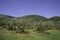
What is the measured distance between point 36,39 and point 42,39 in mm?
1155

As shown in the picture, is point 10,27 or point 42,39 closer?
point 42,39

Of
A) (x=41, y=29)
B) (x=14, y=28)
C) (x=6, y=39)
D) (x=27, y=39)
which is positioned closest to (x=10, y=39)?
(x=6, y=39)

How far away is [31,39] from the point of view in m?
28.0

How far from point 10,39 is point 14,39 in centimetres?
74

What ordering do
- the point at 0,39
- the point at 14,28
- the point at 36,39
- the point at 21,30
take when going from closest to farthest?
the point at 0,39 < the point at 36,39 < the point at 21,30 < the point at 14,28

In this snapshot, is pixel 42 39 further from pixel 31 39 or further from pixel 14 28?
pixel 14 28

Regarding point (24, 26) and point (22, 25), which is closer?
point (22, 25)

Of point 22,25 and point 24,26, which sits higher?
point 22,25

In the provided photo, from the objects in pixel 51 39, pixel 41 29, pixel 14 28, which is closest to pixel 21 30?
pixel 14 28

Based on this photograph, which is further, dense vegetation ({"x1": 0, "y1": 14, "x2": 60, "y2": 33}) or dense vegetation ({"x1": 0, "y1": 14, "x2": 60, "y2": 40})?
dense vegetation ({"x1": 0, "y1": 14, "x2": 60, "y2": 33})

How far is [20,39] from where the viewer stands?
89.9ft

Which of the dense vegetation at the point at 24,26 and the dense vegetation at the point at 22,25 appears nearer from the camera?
the dense vegetation at the point at 24,26

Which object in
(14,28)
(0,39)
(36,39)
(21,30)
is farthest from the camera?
(14,28)

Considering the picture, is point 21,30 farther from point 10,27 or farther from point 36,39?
point 36,39
